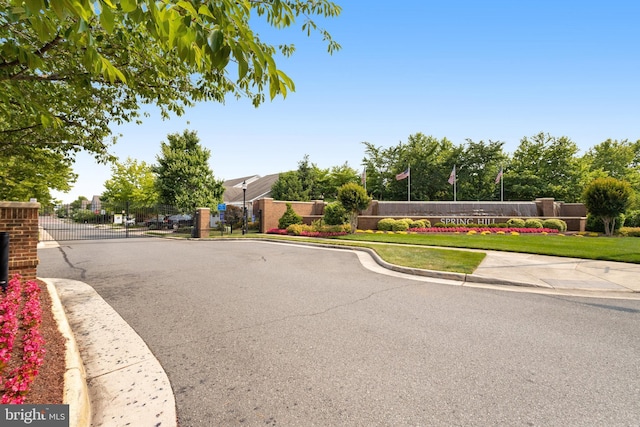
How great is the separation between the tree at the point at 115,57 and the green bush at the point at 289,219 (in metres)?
15.4

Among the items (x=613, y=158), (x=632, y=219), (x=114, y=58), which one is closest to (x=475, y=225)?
(x=632, y=219)

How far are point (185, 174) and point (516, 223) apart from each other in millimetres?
27632

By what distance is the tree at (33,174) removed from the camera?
38.5 ft

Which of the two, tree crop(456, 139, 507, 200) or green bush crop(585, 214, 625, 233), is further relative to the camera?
tree crop(456, 139, 507, 200)

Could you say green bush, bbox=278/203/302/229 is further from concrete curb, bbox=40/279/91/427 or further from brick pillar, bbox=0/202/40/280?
concrete curb, bbox=40/279/91/427

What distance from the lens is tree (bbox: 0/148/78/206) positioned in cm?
1173

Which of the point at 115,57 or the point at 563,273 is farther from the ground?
the point at 115,57

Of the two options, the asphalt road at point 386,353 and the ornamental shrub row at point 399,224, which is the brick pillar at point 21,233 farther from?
the ornamental shrub row at point 399,224

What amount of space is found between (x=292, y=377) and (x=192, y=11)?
3.22m

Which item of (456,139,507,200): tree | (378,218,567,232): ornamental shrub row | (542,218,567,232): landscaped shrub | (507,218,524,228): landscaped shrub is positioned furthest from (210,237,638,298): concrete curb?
(456,139,507,200): tree

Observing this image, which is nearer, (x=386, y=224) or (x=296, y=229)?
(x=296, y=229)

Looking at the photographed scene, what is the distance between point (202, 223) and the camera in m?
22.4

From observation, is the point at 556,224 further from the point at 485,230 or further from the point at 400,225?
the point at 400,225

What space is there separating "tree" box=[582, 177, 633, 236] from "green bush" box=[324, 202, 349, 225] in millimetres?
14962
